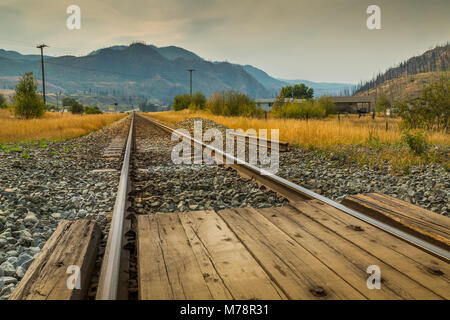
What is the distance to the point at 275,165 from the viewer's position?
5.48 meters

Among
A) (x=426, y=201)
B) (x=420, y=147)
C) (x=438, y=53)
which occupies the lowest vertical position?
(x=426, y=201)

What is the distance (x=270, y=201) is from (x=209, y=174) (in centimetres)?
154

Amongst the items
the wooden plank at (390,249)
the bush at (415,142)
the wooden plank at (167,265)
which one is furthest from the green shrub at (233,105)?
the wooden plank at (167,265)

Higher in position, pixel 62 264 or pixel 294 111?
pixel 294 111

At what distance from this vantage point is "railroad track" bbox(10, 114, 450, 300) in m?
1.46

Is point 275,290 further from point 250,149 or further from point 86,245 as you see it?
point 250,149

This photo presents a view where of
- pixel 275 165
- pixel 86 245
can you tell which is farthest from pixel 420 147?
pixel 86 245

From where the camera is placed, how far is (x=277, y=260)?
5.77 ft

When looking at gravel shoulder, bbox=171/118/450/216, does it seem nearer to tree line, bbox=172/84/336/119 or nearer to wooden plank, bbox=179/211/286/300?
wooden plank, bbox=179/211/286/300

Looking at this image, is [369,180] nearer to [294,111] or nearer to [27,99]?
[294,111]

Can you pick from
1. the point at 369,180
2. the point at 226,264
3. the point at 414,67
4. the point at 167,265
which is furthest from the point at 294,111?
the point at 414,67

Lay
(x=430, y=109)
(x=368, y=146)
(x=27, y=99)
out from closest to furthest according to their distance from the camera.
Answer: (x=368, y=146)
(x=430, y=109)
(x=27, y=99)

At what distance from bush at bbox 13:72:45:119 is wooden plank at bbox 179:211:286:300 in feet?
92.4

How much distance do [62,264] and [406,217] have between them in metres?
2.43
